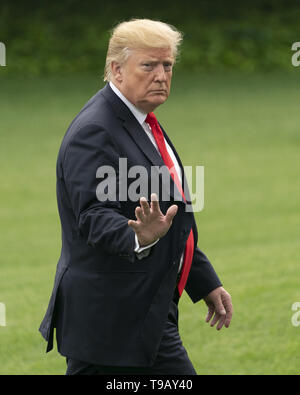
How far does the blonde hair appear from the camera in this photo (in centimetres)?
431

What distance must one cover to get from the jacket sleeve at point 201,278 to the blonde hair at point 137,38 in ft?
3.56

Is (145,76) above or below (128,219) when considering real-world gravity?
above

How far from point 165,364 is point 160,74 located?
126cm

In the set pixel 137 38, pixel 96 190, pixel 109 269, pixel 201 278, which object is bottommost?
pixel 201 278

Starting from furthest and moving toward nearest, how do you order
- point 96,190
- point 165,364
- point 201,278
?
point 201,278, point 165,364, point 96,190

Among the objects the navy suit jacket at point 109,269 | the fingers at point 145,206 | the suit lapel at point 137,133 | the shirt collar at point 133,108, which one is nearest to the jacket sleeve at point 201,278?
the navy suit jacket at point 109,269

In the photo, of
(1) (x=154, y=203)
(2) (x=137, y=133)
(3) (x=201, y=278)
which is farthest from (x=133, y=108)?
(3) (x=201, y=278)

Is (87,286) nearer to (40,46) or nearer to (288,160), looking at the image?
(288,160)

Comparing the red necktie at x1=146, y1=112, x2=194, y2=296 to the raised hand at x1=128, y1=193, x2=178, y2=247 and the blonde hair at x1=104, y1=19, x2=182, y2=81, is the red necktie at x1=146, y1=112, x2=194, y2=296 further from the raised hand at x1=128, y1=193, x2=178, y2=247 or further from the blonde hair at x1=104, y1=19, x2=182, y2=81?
the raised hand at x1=128, y1=193, x2=178, y2=247

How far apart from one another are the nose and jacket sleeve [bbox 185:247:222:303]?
0.96 metres

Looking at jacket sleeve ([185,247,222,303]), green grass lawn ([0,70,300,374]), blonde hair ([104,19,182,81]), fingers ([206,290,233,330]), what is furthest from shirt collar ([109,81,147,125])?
green grass lawn ([0,70,300,374])

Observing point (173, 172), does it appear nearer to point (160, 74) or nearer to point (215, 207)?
point (160, 74)

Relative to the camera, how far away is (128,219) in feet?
13.5

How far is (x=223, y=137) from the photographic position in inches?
895
